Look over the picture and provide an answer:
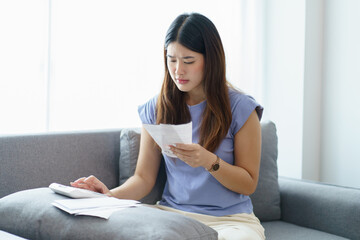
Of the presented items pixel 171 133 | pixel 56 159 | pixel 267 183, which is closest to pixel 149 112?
pixel 56 159

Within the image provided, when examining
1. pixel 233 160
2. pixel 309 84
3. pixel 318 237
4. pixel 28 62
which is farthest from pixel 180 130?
pixel 309 84

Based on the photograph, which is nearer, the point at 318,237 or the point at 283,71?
the point at 318,237

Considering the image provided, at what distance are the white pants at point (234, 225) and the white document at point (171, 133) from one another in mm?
369

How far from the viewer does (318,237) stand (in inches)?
77.9

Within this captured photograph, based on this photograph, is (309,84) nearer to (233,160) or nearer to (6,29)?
(233,160)

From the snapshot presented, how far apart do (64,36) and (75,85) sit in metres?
0.27

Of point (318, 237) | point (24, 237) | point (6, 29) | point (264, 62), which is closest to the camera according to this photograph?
point (24, 237)

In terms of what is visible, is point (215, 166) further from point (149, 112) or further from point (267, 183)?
point (267, 183)

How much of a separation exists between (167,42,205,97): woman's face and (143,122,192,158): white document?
1.19ft

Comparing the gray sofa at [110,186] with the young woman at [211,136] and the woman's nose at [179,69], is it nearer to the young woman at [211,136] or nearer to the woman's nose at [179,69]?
the young woman at [211,136]

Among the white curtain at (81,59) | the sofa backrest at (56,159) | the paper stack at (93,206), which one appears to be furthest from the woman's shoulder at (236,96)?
the white curtain at (81,59)

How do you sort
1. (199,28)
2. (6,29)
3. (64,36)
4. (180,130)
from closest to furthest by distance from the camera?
(180,130), (199,28), (6,29), (64,36)

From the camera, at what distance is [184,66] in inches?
69.9

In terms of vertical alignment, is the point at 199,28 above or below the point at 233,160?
above
